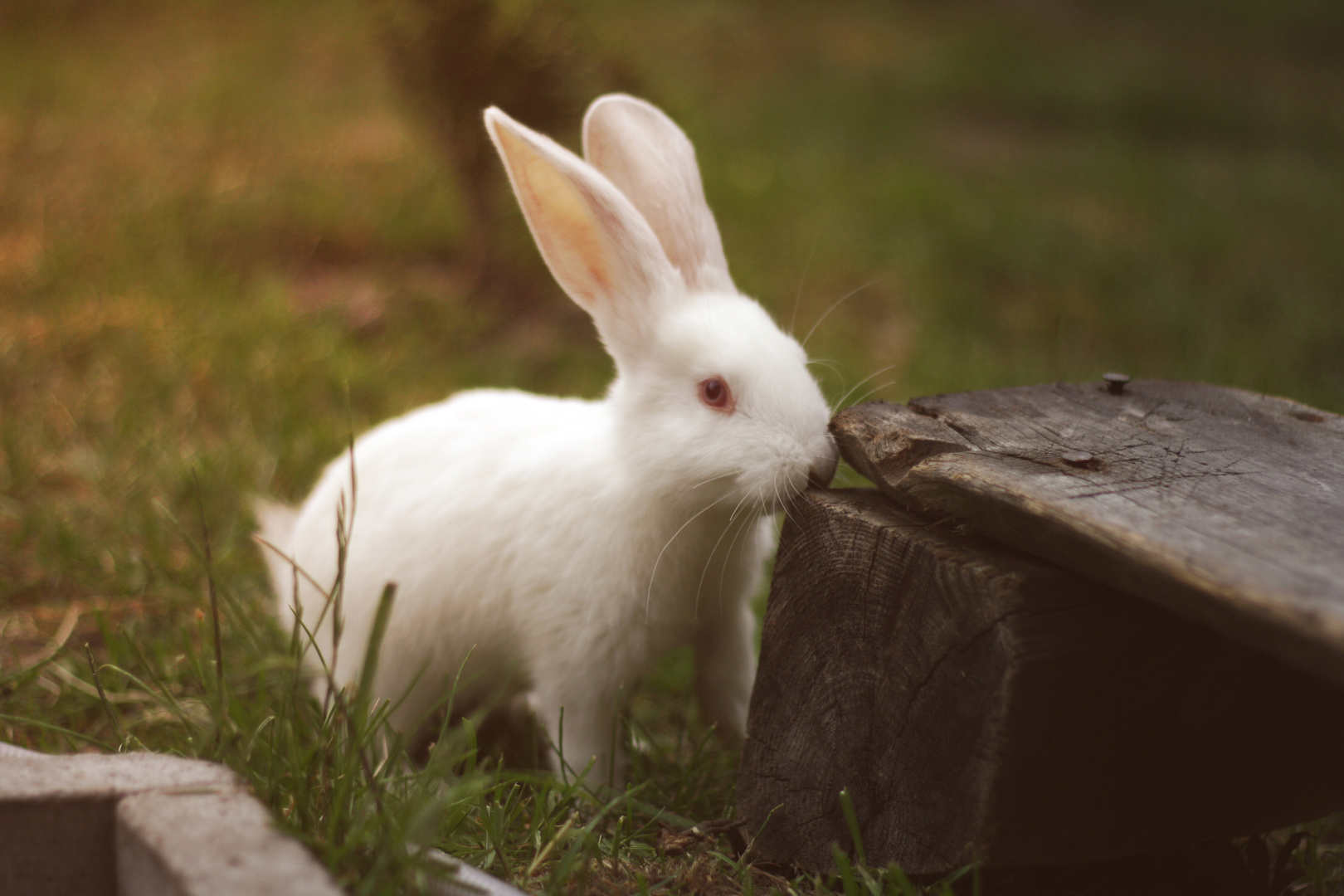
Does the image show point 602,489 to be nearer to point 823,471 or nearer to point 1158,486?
point 823,471

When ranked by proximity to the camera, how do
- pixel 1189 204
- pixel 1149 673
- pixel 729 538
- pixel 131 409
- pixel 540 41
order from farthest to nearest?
pixel 1189 204, pixel 540 41, pixel 131 409, pixel 729 538, pixel 1149 673

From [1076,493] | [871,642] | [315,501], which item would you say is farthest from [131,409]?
[1076,493]

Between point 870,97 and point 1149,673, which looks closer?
point 1149,673

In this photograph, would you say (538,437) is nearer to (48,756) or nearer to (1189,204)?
(48,756)

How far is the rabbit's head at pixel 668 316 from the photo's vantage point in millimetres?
2045

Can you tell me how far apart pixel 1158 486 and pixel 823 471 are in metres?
0.62

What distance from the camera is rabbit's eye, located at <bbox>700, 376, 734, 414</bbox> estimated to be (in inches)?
83.1

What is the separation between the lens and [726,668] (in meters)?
2.56

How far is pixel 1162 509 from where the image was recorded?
1510mm

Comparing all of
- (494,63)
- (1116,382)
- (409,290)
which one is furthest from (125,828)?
(494,63)

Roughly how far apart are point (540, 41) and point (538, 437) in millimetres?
2673

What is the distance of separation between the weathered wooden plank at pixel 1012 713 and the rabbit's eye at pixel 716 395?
11.0 inches

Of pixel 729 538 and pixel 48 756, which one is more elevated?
pixel 729 538

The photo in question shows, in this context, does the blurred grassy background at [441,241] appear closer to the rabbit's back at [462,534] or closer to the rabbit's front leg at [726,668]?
the rabbit's back at [462,534]
